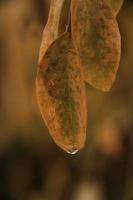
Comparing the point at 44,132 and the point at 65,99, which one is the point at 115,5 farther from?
the point at 44,132

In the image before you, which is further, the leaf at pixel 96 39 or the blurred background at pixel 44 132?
the blurred background at pixel 44 132

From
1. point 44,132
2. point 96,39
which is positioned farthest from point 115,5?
point 44,132

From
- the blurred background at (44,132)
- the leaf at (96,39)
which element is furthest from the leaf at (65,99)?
the blurred background at (44,132)

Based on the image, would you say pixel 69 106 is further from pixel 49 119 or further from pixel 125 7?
pixel 125 7

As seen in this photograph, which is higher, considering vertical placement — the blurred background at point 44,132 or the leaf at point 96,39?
the leaf at point 96,39

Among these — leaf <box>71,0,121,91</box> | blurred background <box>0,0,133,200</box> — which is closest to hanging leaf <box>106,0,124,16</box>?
leaf <box>71,0,121,91</box>

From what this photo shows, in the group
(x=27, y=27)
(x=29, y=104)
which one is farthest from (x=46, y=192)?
(x=27, y=27)

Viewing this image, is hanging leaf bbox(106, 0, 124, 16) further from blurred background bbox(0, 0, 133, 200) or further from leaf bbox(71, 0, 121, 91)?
blurred background bbox(0, 0, 133, 200)

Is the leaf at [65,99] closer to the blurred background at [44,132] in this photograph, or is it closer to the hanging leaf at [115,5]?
the hanging leaf at [115,5]
